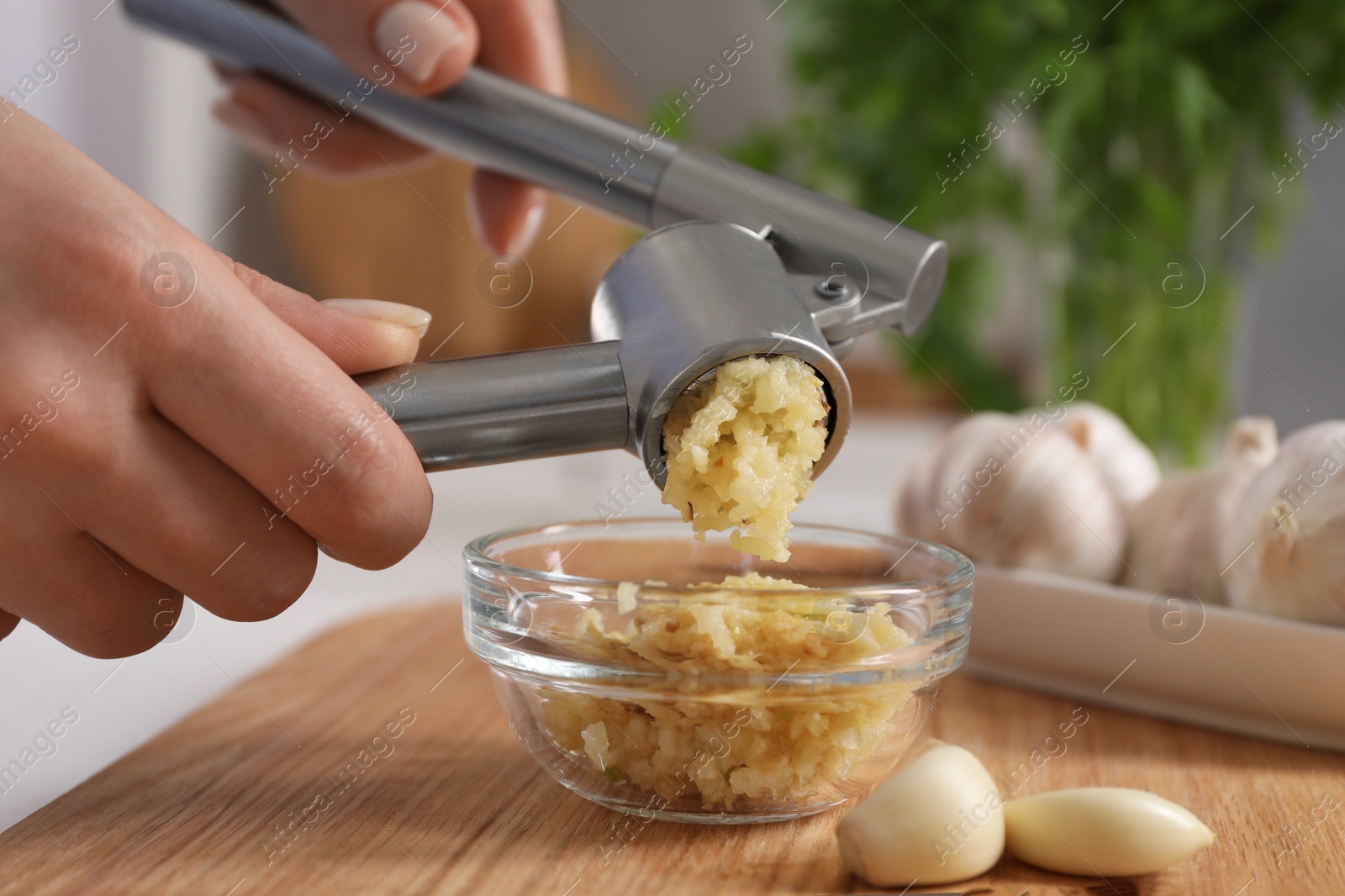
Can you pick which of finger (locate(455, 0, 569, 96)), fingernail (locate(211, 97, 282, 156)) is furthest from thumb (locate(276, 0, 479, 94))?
fingernail (locate(211, 97, 282, 156))

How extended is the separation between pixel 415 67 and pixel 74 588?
50 centimetres

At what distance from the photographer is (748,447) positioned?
2.17ft

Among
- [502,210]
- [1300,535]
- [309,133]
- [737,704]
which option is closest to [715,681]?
[737,704]

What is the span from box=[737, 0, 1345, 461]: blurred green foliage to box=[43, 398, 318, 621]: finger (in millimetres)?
1003

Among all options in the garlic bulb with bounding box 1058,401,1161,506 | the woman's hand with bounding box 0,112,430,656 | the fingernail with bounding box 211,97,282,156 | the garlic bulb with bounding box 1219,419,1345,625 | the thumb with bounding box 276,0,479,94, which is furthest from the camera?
the fingernail with bounding box 211,97,282,156

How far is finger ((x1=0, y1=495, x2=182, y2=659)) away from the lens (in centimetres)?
62

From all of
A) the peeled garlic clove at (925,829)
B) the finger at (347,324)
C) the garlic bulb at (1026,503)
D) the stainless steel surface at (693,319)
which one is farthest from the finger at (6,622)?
the garlic bulb at (1026,503)

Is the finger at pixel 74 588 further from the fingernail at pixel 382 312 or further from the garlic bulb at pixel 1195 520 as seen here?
the garlic bulb at pixel 1195 520

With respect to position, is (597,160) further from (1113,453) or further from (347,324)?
(1113,453)

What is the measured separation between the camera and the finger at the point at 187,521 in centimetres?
60

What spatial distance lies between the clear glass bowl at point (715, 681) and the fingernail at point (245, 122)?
68 centimetres

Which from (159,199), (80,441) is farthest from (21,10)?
(80,441)

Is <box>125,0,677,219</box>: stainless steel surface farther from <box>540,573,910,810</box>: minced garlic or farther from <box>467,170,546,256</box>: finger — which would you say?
<box>540,573,910,810</box>: minced garlic

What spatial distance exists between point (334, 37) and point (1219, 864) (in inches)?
35.8
